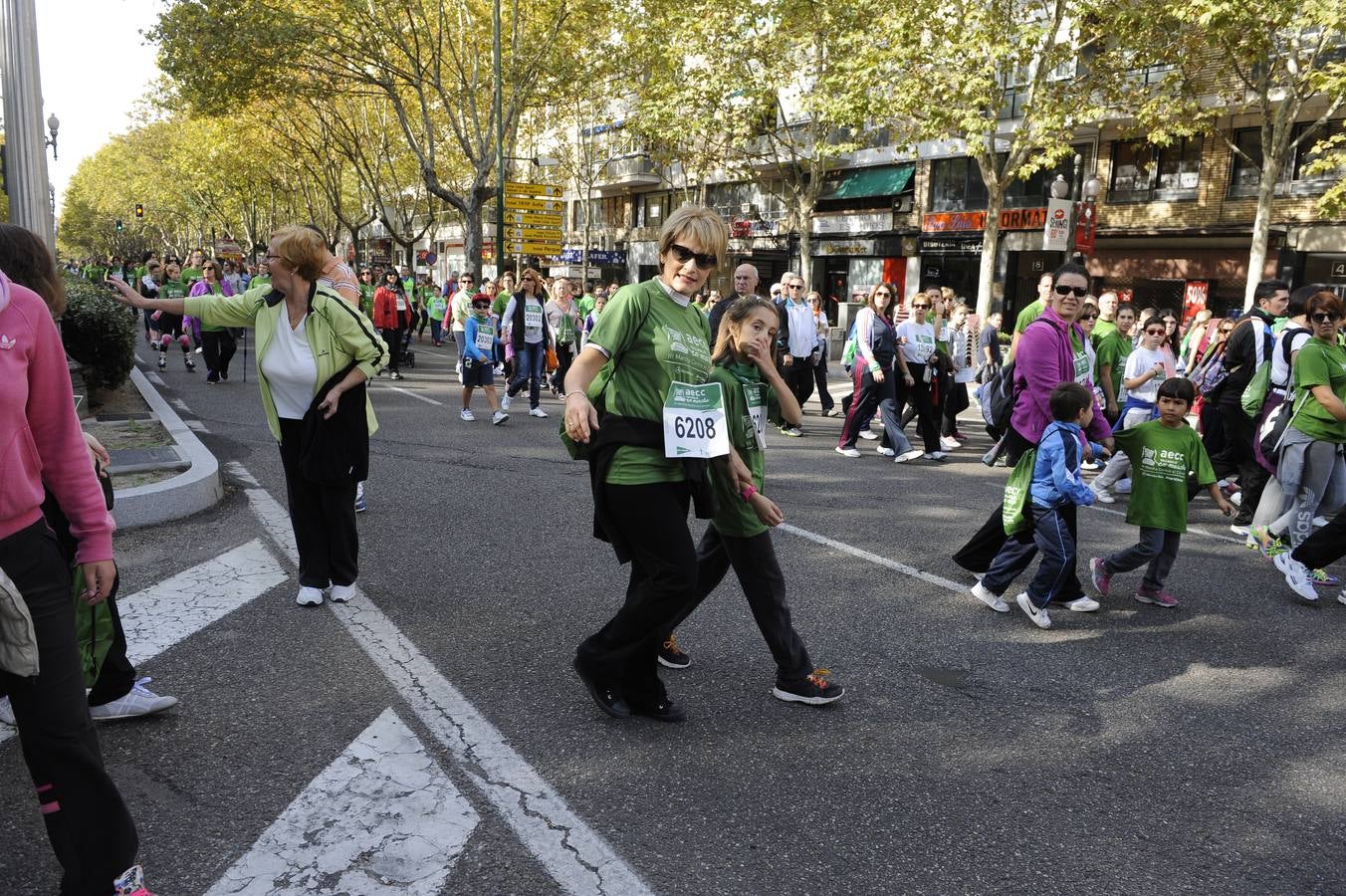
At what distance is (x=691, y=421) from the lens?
3398mm

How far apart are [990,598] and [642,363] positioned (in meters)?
2.75

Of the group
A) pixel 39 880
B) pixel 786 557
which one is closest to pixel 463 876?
pixel 39 880

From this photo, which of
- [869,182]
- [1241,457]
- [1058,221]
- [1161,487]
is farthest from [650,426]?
[869,182]

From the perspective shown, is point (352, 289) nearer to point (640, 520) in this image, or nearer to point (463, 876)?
point (640, 520)

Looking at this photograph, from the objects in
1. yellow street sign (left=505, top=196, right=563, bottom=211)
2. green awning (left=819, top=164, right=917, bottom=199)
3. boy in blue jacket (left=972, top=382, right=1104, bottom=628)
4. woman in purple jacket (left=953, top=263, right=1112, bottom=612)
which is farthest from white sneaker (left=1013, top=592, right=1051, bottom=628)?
green awning (left=819, top=164, right=917, bottom=199)

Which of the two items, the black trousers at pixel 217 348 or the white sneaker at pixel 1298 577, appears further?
the black trousers at pixel 217 348

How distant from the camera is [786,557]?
240 inches

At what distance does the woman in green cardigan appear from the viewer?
4770 mm

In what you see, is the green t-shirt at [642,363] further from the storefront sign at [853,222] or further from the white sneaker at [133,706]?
the storefront sign at [853,222]

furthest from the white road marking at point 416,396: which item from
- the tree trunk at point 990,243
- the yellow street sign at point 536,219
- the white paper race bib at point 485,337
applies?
the yellow street sign at point 536,219

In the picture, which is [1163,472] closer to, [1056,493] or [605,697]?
[1056,493]

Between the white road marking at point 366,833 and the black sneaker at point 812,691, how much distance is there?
53.3 inches

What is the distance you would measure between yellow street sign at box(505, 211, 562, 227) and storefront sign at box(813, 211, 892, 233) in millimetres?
11320

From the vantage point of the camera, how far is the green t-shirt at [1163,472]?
5367 mm
